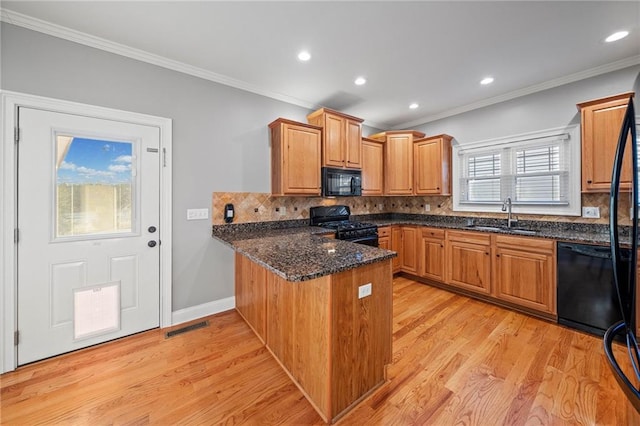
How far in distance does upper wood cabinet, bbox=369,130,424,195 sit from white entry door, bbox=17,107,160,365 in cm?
332

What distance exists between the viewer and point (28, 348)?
206cm

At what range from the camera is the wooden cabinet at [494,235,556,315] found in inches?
105

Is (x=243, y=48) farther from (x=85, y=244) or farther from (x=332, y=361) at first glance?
(x=332, y=361)

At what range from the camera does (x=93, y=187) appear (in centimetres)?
229

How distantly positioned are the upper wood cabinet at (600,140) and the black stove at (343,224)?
2.35 m

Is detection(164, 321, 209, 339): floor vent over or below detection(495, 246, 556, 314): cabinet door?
below

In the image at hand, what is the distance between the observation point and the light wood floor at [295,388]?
1.59 meters

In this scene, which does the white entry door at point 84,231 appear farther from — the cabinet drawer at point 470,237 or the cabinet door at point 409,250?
the cabinet drawer at point 470,237

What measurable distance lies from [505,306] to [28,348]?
4.71 m

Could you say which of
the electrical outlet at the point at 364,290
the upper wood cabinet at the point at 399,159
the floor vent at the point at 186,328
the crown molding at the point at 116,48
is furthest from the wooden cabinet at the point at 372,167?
the floor vent at the point at 186,328

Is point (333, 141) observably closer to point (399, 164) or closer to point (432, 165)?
point (399, 164)

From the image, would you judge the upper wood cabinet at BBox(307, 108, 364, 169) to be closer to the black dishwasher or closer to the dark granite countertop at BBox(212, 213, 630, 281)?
the dark granite countertop at BBox(212, 213, 630, 281)

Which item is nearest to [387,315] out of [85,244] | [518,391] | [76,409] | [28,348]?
[518,391]

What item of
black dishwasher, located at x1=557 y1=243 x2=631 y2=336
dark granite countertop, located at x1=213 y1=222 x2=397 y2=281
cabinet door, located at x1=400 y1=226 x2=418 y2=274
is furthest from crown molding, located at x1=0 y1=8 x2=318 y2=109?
black dishwasher, located at x1=557 y1=243 x2=631 y2=336
